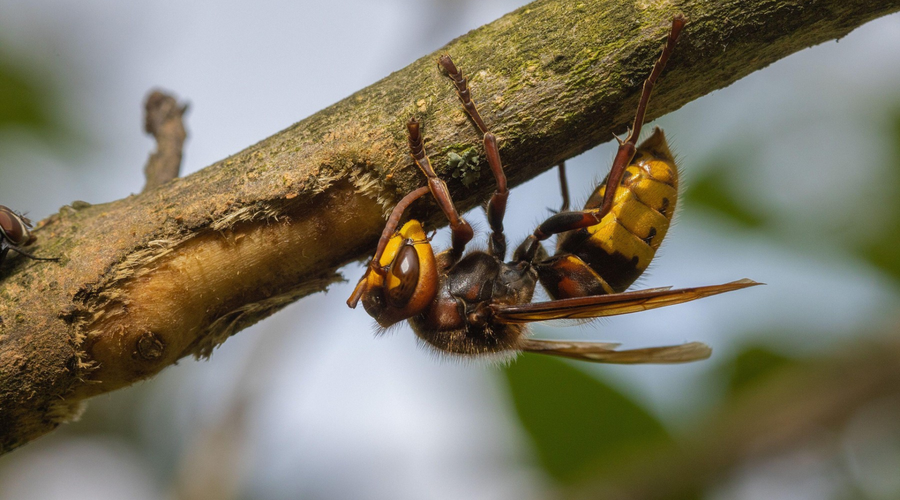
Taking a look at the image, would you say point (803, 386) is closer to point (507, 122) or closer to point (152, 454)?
point (507, 122)

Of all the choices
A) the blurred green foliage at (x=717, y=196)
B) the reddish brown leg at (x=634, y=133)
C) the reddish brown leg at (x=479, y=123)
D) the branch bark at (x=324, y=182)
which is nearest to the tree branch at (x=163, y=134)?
the branch bark at (x=324, y=182)

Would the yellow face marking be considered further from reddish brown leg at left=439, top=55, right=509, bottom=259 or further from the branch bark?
reddish brown leg at left=439, top=55, right=509, bottom=259

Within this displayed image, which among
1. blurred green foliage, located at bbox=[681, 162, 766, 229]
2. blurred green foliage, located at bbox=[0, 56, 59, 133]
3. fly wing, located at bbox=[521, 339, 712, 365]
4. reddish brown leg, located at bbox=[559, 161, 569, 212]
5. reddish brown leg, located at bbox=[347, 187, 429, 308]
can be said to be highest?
blurred green foliage, located at bbox=[0, 56, 59, 133]

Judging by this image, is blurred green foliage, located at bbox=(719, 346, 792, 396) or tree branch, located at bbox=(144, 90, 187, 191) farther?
blurred green foliage, located at bbox=(719, 346, 792, 396)

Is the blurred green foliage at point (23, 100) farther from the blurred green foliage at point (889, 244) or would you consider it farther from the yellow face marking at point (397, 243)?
the blurred green foliage at point (889, 244)

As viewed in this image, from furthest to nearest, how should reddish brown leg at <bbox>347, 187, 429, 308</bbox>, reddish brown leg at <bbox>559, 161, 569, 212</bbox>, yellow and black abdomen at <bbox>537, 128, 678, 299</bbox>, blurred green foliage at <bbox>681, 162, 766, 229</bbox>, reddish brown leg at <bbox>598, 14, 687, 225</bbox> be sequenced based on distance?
1. blurred green foliage at <bbox>681, 162, 766, 229</bbox>
2. reddish brown leg at <bbox>559, 161, 569, 212</bbox>
3. yellow and black abdomen at <bbox>537, 128, 678, 299</bbox>
4. reddish brown leg at <bbox>347, 187, 429, 308</bbox>
5. reddish brown leg at <bbox>598, 14, 687, 225</bbox>

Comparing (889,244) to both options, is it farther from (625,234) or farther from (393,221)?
(393,221)

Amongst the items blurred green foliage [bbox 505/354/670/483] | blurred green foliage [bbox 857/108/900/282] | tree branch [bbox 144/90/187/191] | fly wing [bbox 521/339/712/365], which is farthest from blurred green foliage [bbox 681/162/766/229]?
tree branch [bbox 144/90/187/191]

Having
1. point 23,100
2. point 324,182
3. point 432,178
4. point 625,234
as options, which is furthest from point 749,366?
point 23,100
